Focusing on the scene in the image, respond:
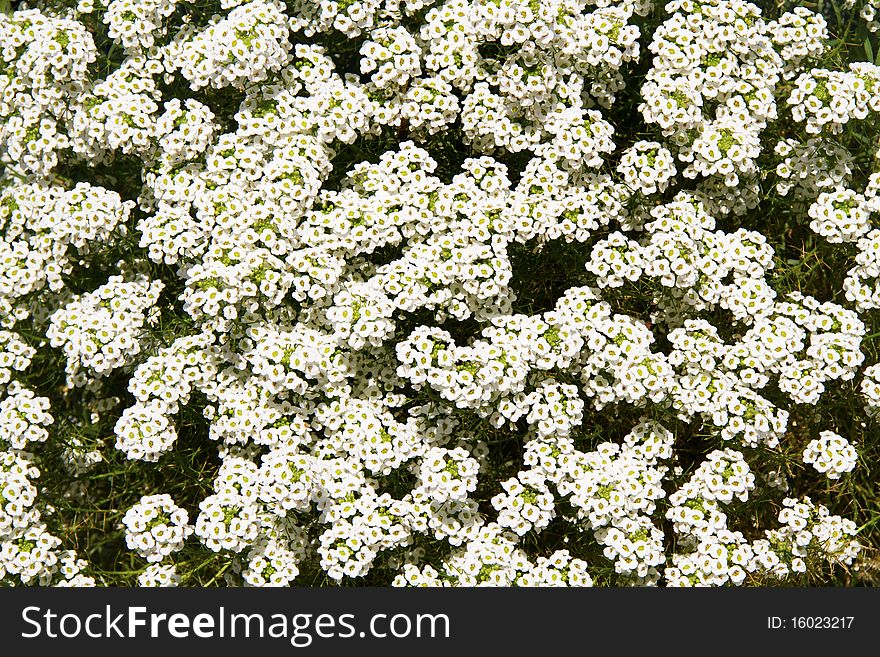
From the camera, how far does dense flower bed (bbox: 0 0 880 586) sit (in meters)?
5.18

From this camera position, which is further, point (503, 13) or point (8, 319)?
point (8, 319)

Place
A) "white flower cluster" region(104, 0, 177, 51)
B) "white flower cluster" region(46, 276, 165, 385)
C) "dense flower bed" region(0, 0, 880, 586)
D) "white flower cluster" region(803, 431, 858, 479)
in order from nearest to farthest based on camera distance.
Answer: "dense flower bed" region(0, 0, 880, 586) < "white flower cluster" region(803, 431, 858, 479) < "white flower cluster" region(46, 276, 165, 385) < "white flower cluster" region(104, 0, 177, 51)

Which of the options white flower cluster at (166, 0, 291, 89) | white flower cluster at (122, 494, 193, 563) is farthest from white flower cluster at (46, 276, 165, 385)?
white flower cluster at (166, 0, 291, 89)

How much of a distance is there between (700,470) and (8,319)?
4637mm

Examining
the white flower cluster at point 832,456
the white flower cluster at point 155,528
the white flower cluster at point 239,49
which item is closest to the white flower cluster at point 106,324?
the white flower cluster at point 155,528

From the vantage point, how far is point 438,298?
16.8ft

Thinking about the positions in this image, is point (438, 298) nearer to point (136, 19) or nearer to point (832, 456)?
point (832, 456)

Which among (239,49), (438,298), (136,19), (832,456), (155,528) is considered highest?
(136,19)

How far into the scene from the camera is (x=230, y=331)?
5602 mm

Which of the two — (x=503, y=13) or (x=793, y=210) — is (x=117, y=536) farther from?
(x=793, y=210)

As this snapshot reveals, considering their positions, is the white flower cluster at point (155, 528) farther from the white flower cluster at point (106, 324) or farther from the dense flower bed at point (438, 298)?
the white flower cluster at point (106, 324)

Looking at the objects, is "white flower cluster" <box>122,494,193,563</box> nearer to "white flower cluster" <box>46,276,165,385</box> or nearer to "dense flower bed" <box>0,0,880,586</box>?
"dense flower bed" <box>0,0,880,586</box>

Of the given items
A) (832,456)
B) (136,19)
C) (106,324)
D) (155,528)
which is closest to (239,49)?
(136,19)

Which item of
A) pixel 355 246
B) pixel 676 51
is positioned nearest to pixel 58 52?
pixel 355 246
